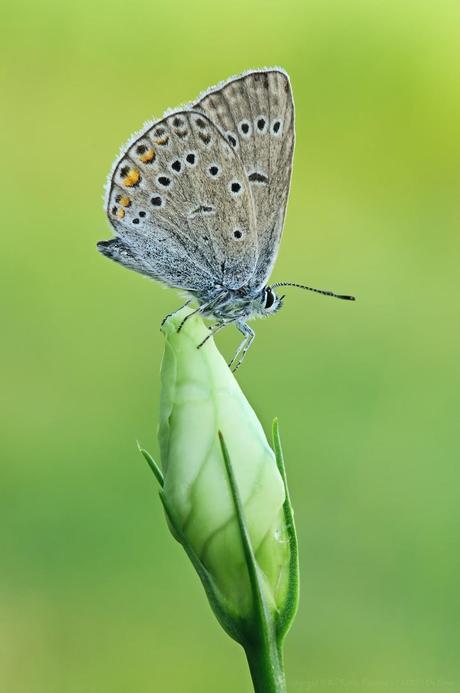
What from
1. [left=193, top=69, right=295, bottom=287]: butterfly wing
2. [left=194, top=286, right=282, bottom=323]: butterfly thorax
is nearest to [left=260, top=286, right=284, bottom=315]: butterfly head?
[left=194, top=286, right=282, bottom=323]: butterfly thorax

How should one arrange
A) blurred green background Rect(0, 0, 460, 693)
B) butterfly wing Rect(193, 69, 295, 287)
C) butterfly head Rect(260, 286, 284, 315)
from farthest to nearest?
blurred green background Rect(0, 0, 460, 693) < butterfly head Rect(260, 286, 284, 315) < butterfly wing Rect(193, 69, 295, 287)

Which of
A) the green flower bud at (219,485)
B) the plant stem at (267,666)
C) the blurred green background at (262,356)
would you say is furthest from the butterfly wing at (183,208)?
the blurred green background at (262,356)

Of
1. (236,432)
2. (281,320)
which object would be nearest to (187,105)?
(236,432)

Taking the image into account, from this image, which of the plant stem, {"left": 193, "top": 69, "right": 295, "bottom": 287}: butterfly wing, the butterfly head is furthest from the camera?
the butterfly head

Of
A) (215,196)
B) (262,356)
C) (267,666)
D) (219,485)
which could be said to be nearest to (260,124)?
(215,196)

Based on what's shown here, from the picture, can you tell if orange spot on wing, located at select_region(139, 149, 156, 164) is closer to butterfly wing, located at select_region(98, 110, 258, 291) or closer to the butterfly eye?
butterfly wing, located at select_region(98, 110, 258, 291)

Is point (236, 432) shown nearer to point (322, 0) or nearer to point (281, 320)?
point (281, 320)
